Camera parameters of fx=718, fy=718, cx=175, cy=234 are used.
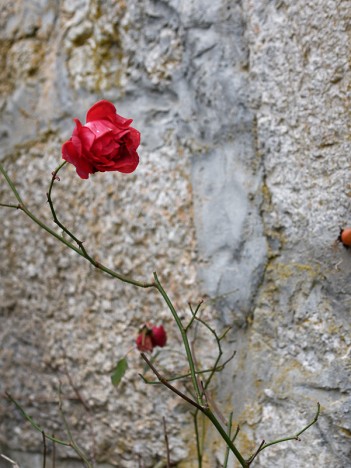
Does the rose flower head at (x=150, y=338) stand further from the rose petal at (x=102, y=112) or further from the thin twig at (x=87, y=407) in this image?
the rose petal at (x=102, y=112)

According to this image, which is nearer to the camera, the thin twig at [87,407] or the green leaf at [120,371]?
Result: the green leaf at [120,371]

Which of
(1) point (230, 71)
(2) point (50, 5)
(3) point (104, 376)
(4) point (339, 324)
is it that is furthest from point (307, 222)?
(2) point (50, 5)

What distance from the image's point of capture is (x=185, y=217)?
107 centimetres

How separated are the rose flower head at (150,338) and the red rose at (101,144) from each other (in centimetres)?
30

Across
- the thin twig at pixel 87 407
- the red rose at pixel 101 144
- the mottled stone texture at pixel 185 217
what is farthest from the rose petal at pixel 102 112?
the thin twig at pixel 87 407

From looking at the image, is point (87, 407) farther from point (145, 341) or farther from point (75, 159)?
point (75, 159)

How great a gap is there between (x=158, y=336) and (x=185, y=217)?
186 mm

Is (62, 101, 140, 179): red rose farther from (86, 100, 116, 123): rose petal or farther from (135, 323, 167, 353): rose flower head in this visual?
Result: (135, 323, 167, 353): rose flower head

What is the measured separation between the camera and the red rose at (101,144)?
746 millimetres

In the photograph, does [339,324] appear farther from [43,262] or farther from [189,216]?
[43,262]

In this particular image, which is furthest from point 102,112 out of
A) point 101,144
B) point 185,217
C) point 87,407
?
point 87,407

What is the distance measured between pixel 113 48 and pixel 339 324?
1.92 ft

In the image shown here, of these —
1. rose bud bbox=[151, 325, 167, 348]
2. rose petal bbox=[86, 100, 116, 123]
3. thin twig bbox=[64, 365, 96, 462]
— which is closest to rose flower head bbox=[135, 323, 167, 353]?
rose bud bbox=[151, 325, 167, 348]

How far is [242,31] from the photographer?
1030 millimetres
